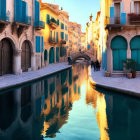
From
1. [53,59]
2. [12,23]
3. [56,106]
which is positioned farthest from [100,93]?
[53,59]

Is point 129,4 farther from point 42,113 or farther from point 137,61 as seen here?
point 42,113

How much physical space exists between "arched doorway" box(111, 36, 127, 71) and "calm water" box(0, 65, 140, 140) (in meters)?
7.51

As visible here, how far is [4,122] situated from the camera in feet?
21.1

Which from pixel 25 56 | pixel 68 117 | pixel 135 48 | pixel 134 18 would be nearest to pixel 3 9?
pixel 25 56

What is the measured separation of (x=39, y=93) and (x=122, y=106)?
5122 mm

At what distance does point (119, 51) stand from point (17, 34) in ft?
35.8

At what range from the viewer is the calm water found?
5.54 meters

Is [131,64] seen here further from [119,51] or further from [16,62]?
[16,62]

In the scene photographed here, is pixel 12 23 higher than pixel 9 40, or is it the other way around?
pixel 12 23

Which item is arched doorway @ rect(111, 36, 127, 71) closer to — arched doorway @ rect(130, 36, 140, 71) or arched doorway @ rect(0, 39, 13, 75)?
arched doorway @ rect(130, 36, 140, 71)

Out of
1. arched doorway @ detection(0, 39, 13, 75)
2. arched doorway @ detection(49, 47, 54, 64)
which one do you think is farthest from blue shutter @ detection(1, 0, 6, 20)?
arched doorway @ detection(49, 47, 54, 64)

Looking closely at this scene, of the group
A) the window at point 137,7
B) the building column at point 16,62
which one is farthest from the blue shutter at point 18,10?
→ the window at point 137,7

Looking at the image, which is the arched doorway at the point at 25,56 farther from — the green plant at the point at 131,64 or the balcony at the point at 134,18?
the balcony at the point at 134,18

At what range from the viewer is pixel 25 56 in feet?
70.9
